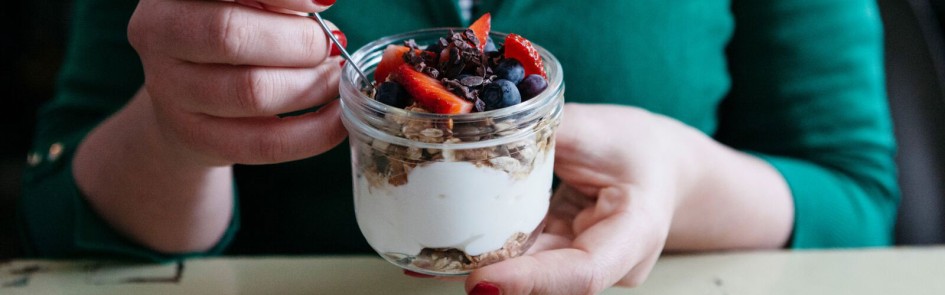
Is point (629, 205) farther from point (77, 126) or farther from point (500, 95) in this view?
point (77, 126)

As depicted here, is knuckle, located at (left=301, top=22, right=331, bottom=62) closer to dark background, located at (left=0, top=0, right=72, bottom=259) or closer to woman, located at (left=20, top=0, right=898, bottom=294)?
woman, located at (left=20, top=0, right=898, bottom=294)

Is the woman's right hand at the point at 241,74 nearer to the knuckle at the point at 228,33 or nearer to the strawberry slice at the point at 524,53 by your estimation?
the knuckle at the point at 228,33

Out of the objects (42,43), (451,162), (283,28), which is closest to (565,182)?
(451,162)

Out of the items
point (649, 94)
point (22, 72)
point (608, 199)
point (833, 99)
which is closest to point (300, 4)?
point (608, 199)

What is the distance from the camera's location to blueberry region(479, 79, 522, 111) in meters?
0.63

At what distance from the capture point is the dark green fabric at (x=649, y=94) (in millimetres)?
1010

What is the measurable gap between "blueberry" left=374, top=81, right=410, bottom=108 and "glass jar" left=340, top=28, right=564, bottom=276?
0.01m

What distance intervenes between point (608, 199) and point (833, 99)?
1.72 ft

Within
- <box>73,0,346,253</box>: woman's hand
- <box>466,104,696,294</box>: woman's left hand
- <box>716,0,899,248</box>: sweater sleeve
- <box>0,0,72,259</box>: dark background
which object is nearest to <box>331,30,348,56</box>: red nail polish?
<box>73,0,346,253</box>: woman's hand

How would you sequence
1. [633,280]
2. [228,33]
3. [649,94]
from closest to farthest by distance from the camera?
[228,33]
[633,280]
[649,94]

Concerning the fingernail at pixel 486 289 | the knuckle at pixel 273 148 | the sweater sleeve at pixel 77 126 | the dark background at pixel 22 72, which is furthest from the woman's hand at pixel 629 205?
the dark background at pixel 22 72

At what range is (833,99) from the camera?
1.14m

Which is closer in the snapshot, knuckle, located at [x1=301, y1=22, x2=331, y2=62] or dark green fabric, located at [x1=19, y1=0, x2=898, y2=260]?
knuckle, located at [x1=301, y1=22, x2=331, y2=62]

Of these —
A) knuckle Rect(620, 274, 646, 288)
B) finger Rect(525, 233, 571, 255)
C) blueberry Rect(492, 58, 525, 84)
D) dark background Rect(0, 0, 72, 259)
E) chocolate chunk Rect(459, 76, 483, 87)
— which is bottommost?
dark background Rect(0, 0, 72, 259)
